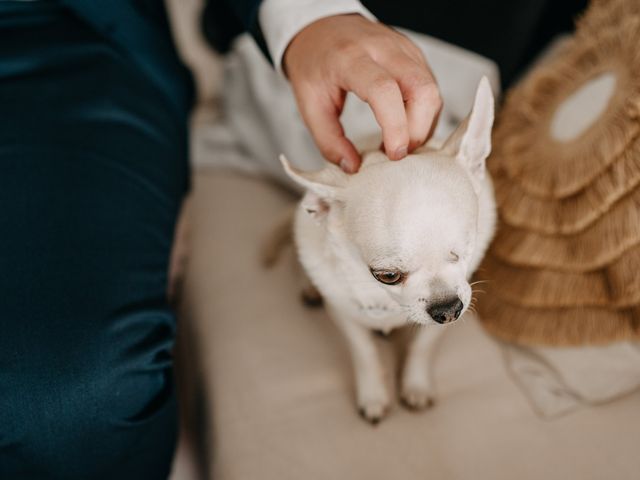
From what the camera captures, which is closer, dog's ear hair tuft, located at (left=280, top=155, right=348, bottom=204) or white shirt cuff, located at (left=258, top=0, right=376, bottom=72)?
dog's ear hair tuft, located at (left=280, top=155, right=348, bottom=204)

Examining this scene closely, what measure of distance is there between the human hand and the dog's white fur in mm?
38

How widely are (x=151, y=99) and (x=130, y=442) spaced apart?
27.6 inches

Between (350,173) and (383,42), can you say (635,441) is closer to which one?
(350,173)

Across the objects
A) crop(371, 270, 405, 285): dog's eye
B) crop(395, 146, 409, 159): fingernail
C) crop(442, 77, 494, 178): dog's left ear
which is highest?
crop(442, 77, 494, 178): dog's left ear

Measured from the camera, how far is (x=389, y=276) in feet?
2.43

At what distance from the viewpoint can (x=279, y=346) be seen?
104 cm

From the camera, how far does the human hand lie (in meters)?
0.72

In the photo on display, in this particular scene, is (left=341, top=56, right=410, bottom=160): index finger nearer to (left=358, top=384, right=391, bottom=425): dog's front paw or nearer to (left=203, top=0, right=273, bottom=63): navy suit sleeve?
(left=358, top=384, right=391, bottom=425): dog's front paw

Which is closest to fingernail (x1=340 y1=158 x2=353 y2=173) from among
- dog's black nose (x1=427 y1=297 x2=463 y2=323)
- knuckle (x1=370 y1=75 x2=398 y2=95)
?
knuckle (x1=370 y1=75 x2=398 y2=95)

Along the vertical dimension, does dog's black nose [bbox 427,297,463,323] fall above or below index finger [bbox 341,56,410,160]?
below

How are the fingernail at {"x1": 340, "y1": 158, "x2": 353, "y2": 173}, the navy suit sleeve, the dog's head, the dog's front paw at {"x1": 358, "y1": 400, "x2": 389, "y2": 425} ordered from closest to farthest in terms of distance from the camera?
the dog's head
the fingernail at {"x1": 340, "y1": 158, "x2": 353, "y2": 173}
the dog's front paw at {"x1": 358, "y1": 400, "x2": 389, "y2": 425}
the navy suit sleeve

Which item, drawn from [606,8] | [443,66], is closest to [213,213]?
[443,66]

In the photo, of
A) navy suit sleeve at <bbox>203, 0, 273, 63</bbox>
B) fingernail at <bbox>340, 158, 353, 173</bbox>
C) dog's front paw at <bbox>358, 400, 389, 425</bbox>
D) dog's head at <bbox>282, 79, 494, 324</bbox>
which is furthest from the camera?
navy suit sleeve at <bbox>203, 0, 273, 63</bbox>

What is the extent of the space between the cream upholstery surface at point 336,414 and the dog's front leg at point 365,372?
2 centimetres
